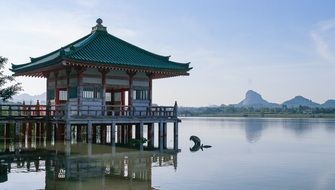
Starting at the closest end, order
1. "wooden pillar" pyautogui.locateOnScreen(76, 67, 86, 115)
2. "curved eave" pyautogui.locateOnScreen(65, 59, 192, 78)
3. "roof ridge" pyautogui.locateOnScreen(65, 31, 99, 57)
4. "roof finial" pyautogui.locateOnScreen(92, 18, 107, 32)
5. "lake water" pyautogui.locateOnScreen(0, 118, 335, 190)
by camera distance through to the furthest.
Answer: "lake water" pyautogui.locateOnScreen(0, 118, 335, 190) < "curved eave" pyautogui.locateOnScreen(65, 59, 192, 78) < "roof ridge" pyautogui.locateOnScreen(65, 31, 99, 57) < "wooden pillar" pyautogui.locateOnScreen(76, 67, 86, 115) < "roof finial" pyautogui.locateOnScreen(92, 18, 107, 32)

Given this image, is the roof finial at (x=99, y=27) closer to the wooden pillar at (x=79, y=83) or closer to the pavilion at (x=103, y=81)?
the pavilion at (x=103, y=81)

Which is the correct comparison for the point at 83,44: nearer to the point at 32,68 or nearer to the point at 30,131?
the point at 32,68

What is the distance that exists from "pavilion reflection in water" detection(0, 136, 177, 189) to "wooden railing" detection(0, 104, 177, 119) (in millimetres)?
2384

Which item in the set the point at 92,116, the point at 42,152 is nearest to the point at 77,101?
the point at 92,116

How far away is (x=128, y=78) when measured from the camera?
3416cm

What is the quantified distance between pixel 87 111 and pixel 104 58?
4.33m

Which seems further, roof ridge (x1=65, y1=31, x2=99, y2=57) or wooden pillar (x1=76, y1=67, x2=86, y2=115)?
wooden pillar (x1=76, y1=67, x2=86, y2=115)

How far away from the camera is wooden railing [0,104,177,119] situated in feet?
97.5

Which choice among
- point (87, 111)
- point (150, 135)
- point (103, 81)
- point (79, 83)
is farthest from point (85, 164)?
point (150, 135)

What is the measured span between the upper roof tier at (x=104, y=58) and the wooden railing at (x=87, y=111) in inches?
123

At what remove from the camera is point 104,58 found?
1243 inches

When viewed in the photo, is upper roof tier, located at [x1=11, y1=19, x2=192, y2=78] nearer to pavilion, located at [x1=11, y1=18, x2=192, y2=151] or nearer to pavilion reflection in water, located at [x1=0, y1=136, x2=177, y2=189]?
pavilion, located at [x1=11, y1=18, x2=192, y2=151]

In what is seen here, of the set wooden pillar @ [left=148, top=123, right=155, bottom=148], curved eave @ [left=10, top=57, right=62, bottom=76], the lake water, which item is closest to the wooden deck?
wooden pillar @ [left=148, top=123, right=155, bottom=148]

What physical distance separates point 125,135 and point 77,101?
31.9 ft
